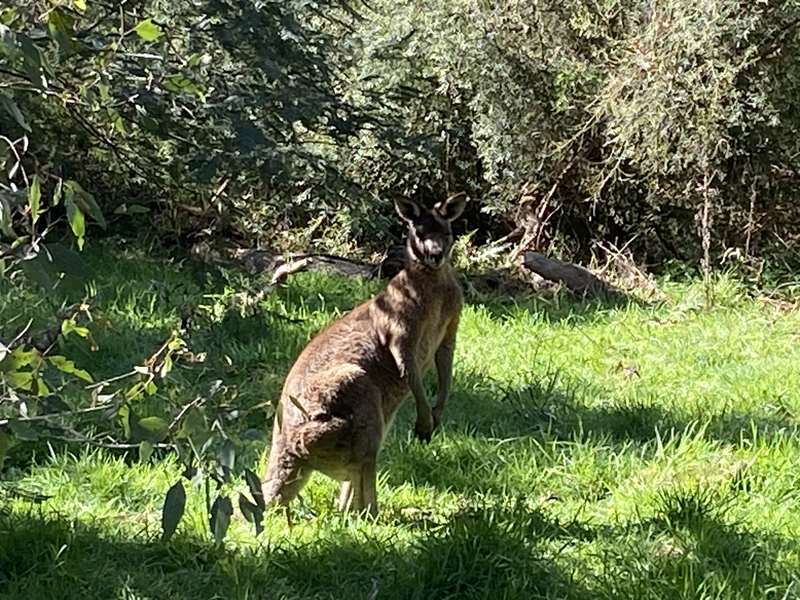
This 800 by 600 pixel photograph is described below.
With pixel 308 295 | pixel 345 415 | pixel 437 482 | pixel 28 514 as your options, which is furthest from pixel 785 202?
pixel 28 514

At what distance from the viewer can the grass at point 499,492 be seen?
385 centimetres

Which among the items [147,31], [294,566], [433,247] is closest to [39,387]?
[147,31]

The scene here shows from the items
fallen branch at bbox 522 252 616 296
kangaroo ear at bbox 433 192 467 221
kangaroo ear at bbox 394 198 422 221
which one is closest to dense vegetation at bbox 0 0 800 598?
fallen branch at bbox 522 252 616 296

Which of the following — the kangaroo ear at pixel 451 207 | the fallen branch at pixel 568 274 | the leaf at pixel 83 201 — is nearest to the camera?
the leaf at pixel 83 201

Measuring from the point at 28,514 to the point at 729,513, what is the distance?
260cm

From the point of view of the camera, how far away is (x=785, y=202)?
1018 centimetres

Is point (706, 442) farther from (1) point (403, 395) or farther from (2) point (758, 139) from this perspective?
(2) point (758, 139)

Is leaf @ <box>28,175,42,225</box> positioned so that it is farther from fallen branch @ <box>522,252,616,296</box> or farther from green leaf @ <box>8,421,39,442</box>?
fallen branch @ <box>522,252,616,296</box>

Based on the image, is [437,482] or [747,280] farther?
[747,280]

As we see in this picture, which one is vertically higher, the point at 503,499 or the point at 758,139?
the point at 758,139

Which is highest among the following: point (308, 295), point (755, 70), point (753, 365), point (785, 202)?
point (755, 70)

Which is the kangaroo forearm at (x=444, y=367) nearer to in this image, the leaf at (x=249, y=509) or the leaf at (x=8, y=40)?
the leaf at (x=249, y=509)

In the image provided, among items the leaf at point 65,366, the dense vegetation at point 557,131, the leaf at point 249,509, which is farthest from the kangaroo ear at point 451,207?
the leaf at point 65,366

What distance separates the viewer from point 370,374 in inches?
184
